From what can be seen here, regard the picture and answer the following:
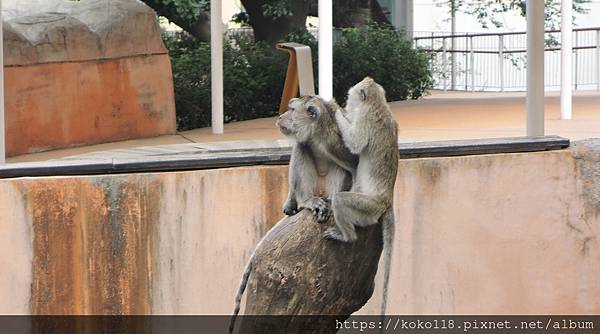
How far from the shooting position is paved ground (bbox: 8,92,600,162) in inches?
530

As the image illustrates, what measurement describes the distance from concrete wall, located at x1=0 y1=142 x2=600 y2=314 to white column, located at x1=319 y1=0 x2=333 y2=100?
2.55 m

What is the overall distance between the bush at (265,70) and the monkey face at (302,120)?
10.8 metres

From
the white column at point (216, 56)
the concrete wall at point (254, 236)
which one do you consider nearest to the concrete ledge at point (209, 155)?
the concrete wall at point (254, 236)

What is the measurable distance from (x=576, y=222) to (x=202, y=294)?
3.07 m

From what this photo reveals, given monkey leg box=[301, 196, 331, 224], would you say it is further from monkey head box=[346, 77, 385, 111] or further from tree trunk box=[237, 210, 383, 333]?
monkey head box=[346, 77, 385, 111]

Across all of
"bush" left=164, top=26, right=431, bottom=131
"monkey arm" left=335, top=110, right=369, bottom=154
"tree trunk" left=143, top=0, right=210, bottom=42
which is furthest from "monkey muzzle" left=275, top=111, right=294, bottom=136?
"tree trunk" left=143, top=0, right=210, bottom=42

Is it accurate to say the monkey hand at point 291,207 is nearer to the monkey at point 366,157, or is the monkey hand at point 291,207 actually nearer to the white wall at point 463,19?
the monkey at point 366,157

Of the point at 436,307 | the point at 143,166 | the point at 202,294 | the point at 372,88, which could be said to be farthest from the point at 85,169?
the point at 372,88

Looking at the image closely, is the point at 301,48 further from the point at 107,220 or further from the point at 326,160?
the point at 326,160

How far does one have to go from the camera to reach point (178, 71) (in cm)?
1734

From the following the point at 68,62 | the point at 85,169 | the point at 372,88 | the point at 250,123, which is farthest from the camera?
the point at 250,123

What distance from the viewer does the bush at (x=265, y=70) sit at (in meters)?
17.1

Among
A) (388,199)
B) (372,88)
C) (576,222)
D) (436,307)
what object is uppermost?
(372,88)

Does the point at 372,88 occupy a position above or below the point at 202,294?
above
